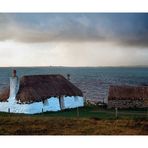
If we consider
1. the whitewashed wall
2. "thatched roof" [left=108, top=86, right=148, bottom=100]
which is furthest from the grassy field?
"thatched roof" [left=108, top=86, right=148, bottom=100]

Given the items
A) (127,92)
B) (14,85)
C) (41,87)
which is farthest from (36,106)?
(127,92)

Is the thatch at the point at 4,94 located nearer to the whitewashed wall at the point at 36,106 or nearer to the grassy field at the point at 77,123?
the whitewashed wall at the point at 36,106

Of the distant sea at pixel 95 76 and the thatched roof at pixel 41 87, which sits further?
the thatched roof at pixel 41 87

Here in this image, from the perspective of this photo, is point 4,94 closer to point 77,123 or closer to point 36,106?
point 36,106

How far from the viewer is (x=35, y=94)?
10.4m

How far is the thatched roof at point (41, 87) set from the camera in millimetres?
10359

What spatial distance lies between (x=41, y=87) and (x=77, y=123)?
27.5 inches

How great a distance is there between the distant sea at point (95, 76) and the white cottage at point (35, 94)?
0.07 metres

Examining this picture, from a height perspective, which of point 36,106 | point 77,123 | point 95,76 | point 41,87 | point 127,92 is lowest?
point 77,123

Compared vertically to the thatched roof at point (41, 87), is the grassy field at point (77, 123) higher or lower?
lower

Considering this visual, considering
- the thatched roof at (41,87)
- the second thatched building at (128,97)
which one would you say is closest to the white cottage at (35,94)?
the thatched roof at (41,87)

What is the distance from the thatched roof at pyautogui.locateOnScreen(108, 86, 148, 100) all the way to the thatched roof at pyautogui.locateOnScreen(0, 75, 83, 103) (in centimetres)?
43

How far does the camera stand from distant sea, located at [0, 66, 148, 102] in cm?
1025

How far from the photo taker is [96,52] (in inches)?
406
